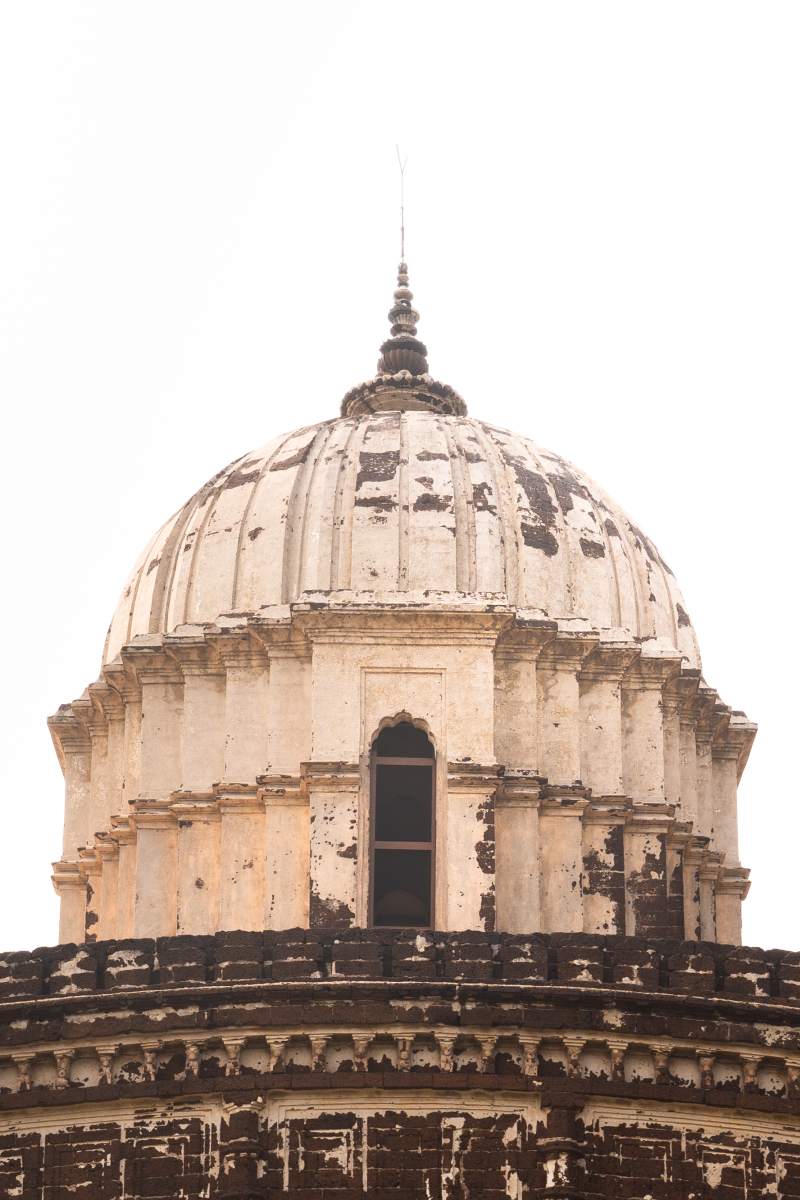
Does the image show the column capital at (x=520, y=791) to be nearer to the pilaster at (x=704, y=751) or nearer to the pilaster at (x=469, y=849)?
the pilaster at (x=469, y=849)

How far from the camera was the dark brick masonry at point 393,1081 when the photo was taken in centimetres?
3022

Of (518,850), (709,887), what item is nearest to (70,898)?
(518,850)

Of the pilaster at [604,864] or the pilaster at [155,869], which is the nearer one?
the pilaster at [604,864]

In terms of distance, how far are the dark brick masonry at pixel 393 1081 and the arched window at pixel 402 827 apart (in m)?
6.49

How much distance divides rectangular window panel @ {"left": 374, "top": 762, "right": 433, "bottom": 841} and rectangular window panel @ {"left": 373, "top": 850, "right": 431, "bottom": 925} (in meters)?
0.34

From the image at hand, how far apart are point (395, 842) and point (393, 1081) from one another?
7595 mm

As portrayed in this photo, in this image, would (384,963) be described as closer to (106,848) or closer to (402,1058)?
(402,1058)

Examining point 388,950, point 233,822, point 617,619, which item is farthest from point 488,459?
point 388,950

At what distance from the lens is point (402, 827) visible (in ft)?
125

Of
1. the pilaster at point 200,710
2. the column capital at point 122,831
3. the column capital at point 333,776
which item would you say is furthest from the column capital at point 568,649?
the column capital at point 122,831

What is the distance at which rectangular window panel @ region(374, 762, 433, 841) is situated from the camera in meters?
38.1

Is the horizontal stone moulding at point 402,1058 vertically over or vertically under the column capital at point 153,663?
under

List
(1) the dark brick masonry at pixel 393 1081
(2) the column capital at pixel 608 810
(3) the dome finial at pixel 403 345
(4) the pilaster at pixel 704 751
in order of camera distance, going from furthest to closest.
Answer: (3) the dome finial at pixel 403 345, (4) the pilaster at pixel 704 751, (2) the column capital at pixel 608 810, (1) the dark brick masonry at pixel 393 1081

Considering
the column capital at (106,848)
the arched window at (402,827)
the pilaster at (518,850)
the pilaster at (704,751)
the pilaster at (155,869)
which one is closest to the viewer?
the pilaster at (518,850)
